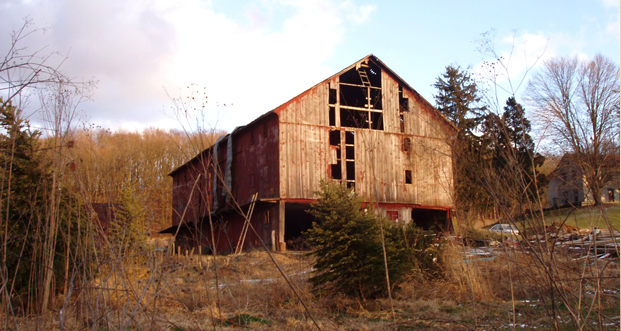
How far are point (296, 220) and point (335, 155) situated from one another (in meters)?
5.05

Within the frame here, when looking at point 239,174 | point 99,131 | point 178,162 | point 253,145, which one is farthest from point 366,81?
point 178,162

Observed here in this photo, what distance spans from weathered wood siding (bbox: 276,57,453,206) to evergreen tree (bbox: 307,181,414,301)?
972 centimetres

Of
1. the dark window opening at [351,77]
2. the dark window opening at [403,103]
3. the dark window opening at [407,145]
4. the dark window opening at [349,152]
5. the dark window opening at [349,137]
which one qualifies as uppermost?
the dark window opening at [351,77]

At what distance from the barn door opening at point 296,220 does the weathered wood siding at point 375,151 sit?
1241 mm

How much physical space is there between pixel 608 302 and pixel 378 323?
308 cm

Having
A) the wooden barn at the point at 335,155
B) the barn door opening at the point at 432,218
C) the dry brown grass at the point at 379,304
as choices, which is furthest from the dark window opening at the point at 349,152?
the dry brown grass at the point at 379,304

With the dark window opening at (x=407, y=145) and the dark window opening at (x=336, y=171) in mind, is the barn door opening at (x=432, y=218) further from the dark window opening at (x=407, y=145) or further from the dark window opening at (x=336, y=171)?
the dark window opening at (x=336, y=171)

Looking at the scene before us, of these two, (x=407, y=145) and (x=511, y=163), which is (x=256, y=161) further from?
(x=511, y=163)

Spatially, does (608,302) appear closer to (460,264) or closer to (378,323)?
(460,264)

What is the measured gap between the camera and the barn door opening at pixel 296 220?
19375 millimetres

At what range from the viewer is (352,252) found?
25.1 feet

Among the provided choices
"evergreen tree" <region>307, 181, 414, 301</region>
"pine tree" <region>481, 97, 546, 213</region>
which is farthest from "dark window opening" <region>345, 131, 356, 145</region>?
"pine tree" <region>481, 97, 546, 213</region>

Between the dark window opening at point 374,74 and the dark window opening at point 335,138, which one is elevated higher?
the dark window opening at point 374,74

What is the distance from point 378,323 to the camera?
652 centimetres
